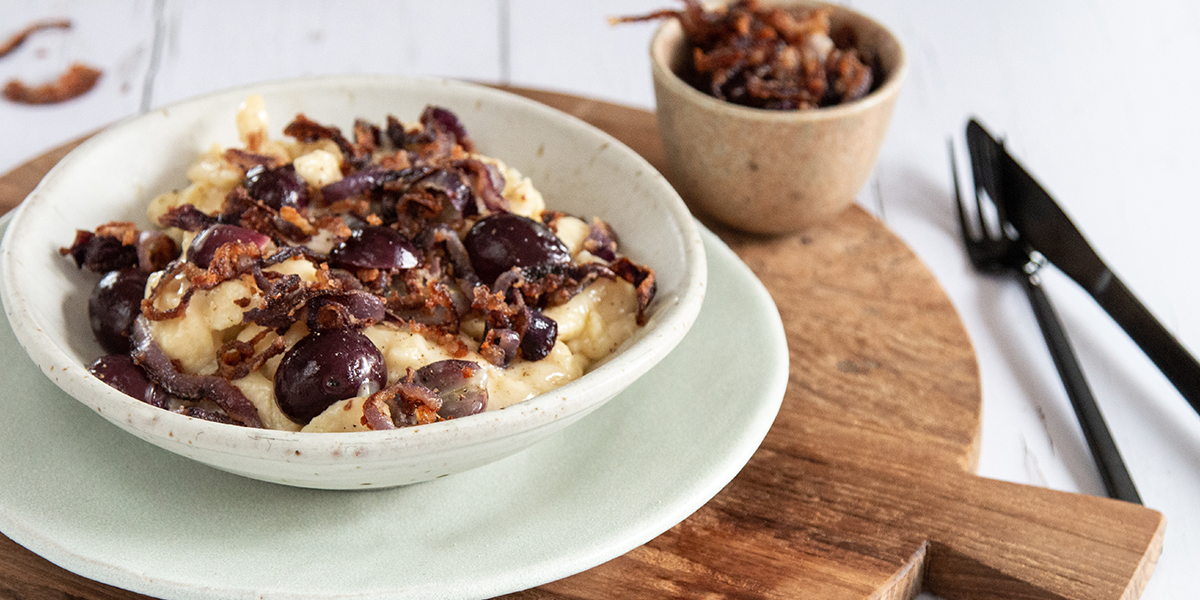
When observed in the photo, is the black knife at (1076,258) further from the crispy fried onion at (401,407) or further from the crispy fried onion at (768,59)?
the crispy fried onion at (401,407)

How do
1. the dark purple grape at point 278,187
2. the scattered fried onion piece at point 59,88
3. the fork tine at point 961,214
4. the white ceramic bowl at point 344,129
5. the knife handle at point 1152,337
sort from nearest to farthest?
the white ceramic bowl at point 344,129 < the dark purple grape at point 278,187 < the knife handle at point 1152,337 < the fork tine at point 961,214 < the scattered fried onion piece at point 59,88

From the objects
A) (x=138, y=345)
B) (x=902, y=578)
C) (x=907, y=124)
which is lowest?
(x=907, y=124)

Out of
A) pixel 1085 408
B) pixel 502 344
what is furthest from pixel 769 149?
pixel 502 344

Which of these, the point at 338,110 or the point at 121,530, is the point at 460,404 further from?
the point at 338,110

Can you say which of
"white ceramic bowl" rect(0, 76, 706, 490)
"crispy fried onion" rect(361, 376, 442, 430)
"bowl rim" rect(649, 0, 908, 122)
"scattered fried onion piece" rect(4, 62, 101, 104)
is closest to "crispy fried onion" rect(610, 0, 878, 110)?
"bowl rim" rect(649, 0, 908, 122)

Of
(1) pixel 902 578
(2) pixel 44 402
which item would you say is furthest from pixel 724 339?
(2) pixel 44 402

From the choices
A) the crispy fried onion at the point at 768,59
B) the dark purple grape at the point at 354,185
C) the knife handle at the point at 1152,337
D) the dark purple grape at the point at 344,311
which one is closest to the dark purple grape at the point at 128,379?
the dark purple grape at the point at 344,311
